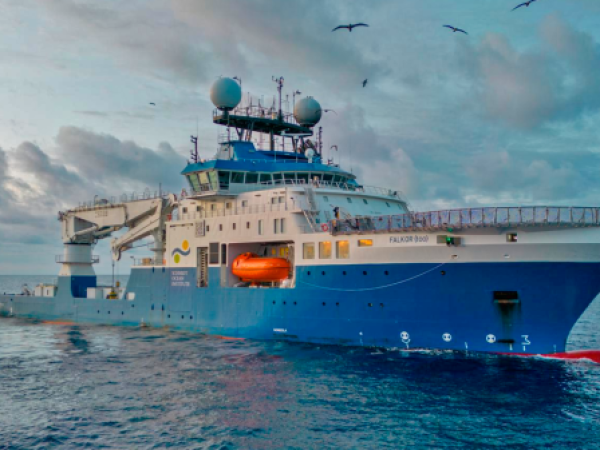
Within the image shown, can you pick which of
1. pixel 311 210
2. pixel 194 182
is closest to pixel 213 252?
pixel 194 182

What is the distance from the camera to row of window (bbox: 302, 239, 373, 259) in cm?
2784

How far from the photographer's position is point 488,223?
24.3 m

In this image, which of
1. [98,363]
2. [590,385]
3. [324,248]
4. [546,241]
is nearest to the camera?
[590,385]

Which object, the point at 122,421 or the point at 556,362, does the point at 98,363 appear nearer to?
the point at 122,421

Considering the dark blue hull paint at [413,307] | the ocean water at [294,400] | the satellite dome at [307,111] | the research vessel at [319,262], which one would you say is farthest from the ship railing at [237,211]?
the satellite dome at [307,111]

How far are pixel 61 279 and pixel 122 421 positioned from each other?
30.7 metres

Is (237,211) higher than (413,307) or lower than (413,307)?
higher

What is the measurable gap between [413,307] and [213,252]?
1332cm

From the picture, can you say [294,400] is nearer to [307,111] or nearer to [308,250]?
[308,250]

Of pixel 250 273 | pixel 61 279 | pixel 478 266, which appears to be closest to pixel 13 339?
pixel 61 279

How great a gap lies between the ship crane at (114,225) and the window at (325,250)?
1403 centimetres

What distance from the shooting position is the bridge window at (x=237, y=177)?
3531 centimetres

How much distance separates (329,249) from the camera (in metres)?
29.0

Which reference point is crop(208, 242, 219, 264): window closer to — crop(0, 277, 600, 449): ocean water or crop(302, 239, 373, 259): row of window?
crop(0, 277, 600, 449): ocean water
